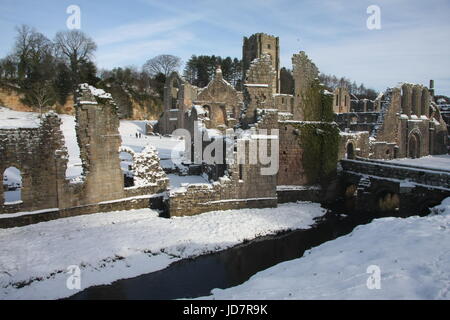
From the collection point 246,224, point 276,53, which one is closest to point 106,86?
point 276,53

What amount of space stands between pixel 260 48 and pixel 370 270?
128ft

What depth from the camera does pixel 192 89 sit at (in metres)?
43.2

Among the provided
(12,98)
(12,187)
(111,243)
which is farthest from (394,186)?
(12,98)

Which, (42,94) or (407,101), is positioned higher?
(42,94)

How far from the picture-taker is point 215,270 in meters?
10.6

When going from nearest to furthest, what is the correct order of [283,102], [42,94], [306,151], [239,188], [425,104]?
[239,188] < [306,151] < [425,104] < [283,102] < [42,94]

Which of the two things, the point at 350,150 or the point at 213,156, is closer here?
the point at 213,156

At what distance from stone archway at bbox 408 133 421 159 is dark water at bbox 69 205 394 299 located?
78.7 ft

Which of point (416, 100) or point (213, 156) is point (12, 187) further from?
point (416, 100)

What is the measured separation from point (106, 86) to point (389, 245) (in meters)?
48.6

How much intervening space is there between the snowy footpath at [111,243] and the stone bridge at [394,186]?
3.77m

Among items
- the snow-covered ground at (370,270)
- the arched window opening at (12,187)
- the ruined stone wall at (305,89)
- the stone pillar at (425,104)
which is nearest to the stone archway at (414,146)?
the stone pillar at (425,104)

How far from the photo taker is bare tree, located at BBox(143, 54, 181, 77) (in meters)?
73.4

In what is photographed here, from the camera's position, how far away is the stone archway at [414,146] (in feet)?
110
